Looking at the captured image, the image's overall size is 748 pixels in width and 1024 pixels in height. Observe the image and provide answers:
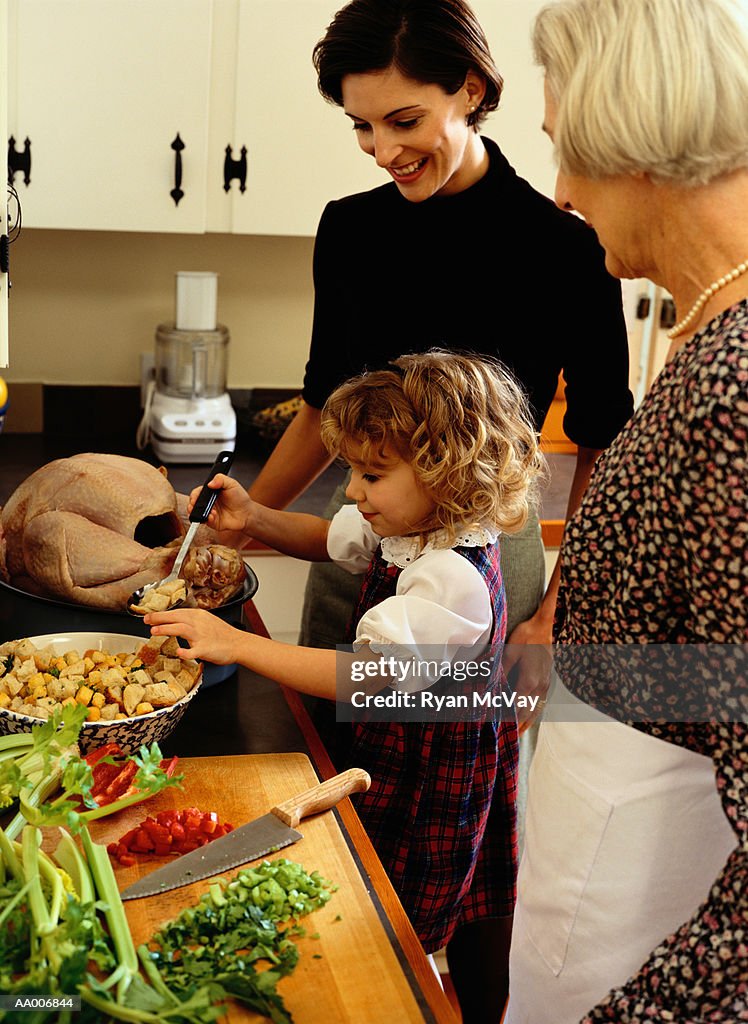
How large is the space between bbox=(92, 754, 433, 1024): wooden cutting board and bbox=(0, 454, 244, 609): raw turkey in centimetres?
29

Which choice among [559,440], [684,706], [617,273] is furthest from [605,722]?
[559,440]

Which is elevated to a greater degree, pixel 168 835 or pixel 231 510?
pixel 231 510

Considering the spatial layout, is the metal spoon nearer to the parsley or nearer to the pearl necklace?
the parsley

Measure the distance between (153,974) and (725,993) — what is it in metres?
0.42

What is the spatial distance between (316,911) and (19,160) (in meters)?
1.82

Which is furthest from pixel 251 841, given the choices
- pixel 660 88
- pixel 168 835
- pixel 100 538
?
pixel 660 88

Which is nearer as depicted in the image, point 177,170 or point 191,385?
point 177,170

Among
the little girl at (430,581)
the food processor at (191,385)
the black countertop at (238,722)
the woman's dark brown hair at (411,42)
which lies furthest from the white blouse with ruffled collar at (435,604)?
the food processor at (191,385)

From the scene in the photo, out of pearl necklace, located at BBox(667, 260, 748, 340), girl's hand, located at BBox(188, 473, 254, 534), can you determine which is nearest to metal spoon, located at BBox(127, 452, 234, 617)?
girl's hand, located at BBox(188, 473, 254, 534)

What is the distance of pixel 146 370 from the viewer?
8.99 ft

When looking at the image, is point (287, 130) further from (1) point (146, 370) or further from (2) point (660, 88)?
(2) point (660, 88)

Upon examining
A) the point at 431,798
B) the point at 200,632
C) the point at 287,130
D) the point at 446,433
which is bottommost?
the point at 431,798

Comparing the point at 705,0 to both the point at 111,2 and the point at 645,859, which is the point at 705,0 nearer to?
the point at 645,859

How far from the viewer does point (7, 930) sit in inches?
34.1
